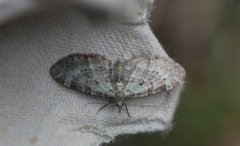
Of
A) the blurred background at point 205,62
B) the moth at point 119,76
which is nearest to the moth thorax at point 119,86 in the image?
the moth at point 119,76

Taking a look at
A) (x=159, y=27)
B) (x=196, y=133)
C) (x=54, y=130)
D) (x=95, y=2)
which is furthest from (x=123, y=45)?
(x=159, y=27)

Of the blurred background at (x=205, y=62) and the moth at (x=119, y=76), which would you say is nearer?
the moth at (x=119, y=76)

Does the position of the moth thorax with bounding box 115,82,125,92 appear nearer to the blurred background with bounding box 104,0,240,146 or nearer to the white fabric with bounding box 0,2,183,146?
the white fabric with bounding box 0,2,183,146

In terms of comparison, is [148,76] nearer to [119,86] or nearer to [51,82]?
[119,86]

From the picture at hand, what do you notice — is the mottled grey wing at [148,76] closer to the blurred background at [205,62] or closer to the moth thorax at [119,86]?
the moth thorax at [119,86]

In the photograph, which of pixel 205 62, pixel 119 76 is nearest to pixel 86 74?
pixel 119 76

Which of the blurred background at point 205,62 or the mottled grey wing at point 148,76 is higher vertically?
the mottled grey wing at point 148,76
